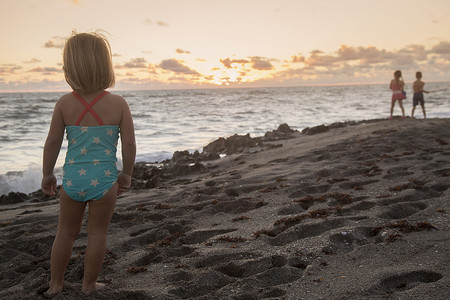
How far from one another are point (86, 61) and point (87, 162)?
699 mm

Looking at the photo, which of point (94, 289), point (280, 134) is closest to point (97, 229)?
point (94, 289)

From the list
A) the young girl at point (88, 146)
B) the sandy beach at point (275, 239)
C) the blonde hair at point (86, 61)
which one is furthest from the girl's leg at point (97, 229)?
the blonde hair at point (86, 61)

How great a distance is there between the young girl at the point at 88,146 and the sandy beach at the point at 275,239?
408mm

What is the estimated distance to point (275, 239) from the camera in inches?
149

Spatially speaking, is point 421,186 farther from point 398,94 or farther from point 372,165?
point 398,94

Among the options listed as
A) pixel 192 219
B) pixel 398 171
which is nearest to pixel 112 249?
pixel 192 219

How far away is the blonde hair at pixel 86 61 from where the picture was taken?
258 centimetres

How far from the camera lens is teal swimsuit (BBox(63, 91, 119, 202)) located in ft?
8.63

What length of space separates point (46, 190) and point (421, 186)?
Result: 4471mm

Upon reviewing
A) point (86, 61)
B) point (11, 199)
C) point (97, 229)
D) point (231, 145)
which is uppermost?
point (86, 61)

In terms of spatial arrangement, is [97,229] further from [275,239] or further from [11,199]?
[11,199]

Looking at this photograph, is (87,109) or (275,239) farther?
(275,239)

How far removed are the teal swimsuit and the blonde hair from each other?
0.11 meters

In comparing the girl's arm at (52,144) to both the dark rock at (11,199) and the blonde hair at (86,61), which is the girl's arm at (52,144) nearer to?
the blonde hair at (86,61)
